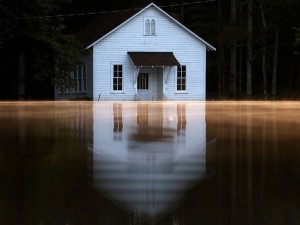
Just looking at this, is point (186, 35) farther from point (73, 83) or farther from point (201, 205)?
point (201, 205)

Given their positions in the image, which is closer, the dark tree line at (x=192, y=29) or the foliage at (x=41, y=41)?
the foliage at (x=41, y=41)

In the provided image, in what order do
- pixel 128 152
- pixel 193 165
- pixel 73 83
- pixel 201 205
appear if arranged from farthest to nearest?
pixel 73 83 → pixel 128 152 → pixel 193 165 → pixel 201 205

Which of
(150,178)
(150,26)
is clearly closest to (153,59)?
(150,26)

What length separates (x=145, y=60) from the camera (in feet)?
146

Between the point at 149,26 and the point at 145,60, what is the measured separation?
2468 mm

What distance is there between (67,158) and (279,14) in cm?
4871

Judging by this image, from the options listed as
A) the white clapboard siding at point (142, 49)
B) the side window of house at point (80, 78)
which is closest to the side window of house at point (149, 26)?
the white clapboard siding at point (142, 49)

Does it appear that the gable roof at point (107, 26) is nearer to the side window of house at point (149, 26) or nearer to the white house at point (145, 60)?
the white house at point (145, 60)

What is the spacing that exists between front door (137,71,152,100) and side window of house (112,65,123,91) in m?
1.82

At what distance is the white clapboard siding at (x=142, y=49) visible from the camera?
1772 inches

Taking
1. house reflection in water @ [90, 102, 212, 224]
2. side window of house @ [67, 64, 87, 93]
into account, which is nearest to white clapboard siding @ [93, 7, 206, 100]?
side window of house @ [67, 64, 87, 93]

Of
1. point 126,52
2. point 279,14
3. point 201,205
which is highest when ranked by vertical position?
point 279,14

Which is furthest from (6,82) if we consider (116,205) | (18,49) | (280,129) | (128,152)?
(116,205)

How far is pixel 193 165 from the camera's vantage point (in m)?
10.6
